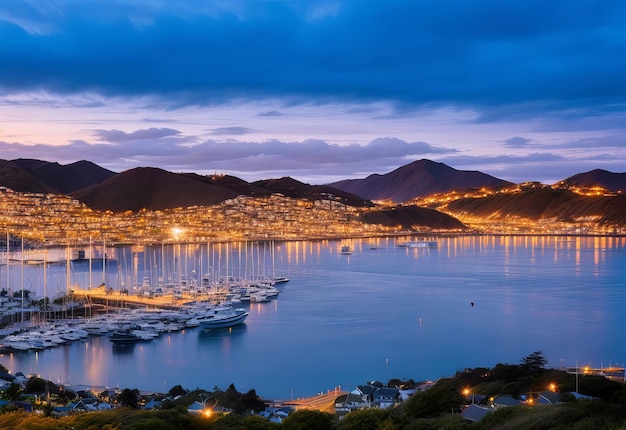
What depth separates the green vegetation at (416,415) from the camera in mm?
7215

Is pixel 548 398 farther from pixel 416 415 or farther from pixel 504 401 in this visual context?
pixel 416 415

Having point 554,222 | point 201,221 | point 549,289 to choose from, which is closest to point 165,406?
point 549,289

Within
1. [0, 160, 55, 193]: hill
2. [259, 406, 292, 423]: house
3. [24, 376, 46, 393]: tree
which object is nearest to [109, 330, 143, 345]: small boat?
[24, 376, 46, 393]: tree

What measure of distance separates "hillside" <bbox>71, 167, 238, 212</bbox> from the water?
47988mm

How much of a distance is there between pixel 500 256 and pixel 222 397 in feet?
126

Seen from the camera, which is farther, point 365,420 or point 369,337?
point 369,337

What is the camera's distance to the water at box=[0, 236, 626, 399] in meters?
15.7

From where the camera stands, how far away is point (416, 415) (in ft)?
30.9

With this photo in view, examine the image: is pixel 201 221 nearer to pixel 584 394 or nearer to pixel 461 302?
pixel 461 302

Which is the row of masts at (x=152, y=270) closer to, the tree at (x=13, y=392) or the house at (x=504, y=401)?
the tree at (x=13, y=392)

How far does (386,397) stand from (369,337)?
7.66 meters

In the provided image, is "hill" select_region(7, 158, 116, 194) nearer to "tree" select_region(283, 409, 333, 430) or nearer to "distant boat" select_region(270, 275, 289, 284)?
"distant boat" select_region(270, 275, 289, 284)

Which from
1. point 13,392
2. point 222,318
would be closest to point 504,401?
point 13,392

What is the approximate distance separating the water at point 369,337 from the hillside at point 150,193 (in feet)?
157
